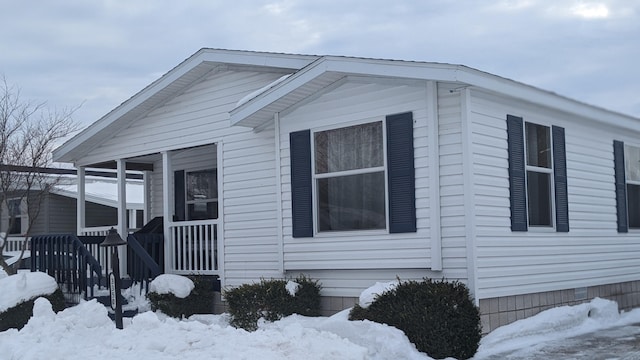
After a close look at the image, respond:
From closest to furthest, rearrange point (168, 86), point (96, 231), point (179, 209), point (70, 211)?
point (168, 86), point (96, 231), point (179, 209), point (70, 211)

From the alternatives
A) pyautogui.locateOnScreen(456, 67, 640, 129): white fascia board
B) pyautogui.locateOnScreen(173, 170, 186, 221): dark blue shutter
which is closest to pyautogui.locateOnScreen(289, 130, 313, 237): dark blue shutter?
pyautogui.locateOnScreen(456, 67, 640, 129): white fascia board

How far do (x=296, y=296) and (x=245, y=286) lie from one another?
32.4 inches

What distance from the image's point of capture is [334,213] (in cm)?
1030

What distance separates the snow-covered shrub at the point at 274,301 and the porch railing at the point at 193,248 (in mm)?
2052

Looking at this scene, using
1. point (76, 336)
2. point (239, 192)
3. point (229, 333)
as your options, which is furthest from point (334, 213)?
point (76, 336)

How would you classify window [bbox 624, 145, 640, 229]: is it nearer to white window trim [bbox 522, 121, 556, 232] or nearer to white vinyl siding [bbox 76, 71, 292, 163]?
white window trim [bbox 522, 121, 556, 232]

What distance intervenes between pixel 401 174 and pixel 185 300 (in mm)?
4295

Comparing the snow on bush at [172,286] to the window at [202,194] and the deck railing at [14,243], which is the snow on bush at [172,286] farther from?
the deck railing at [14,243]

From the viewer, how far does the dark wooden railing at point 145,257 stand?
39.9 ft

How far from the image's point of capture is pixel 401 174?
9391mm

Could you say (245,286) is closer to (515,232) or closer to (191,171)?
(515,232)

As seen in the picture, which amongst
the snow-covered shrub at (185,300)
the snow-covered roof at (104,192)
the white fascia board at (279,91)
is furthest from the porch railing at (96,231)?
the snow-covered roof at (104,192)

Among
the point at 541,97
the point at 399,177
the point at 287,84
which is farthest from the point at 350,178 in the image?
the point at 541,97

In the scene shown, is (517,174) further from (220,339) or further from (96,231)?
(96,231)
